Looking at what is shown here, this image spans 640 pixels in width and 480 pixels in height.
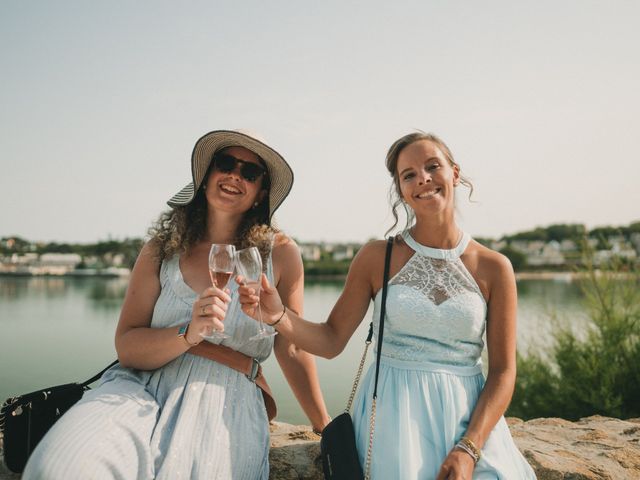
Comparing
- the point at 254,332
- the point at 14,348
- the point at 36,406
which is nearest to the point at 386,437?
the point at 254,332

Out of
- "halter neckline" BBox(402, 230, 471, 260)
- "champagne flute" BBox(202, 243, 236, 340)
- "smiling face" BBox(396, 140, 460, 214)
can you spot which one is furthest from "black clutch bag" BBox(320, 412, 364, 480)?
"smiling face" BBox(396, 140, 460, 214)

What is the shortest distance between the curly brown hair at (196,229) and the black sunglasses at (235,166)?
5.1 inches

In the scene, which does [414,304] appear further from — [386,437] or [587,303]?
[587,303]

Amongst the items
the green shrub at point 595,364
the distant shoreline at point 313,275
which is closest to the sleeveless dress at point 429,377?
the green shrub at point 595,364

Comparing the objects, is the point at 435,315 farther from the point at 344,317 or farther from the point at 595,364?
the point at 595,364

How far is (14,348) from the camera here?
621 inches

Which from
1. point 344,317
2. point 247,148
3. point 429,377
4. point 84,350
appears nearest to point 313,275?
point 84,350

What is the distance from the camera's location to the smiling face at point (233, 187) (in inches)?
104

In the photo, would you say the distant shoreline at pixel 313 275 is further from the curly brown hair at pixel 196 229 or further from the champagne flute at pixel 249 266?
the champagne flute at pixel 249 266

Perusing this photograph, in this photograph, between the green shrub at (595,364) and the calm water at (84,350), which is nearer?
the green shrub at (595,364)

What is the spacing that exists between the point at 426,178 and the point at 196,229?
54.5 inches

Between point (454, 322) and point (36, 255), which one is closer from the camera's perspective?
point (454, 322)

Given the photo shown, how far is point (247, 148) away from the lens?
268 centimetres

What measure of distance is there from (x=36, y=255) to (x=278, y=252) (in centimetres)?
9961
